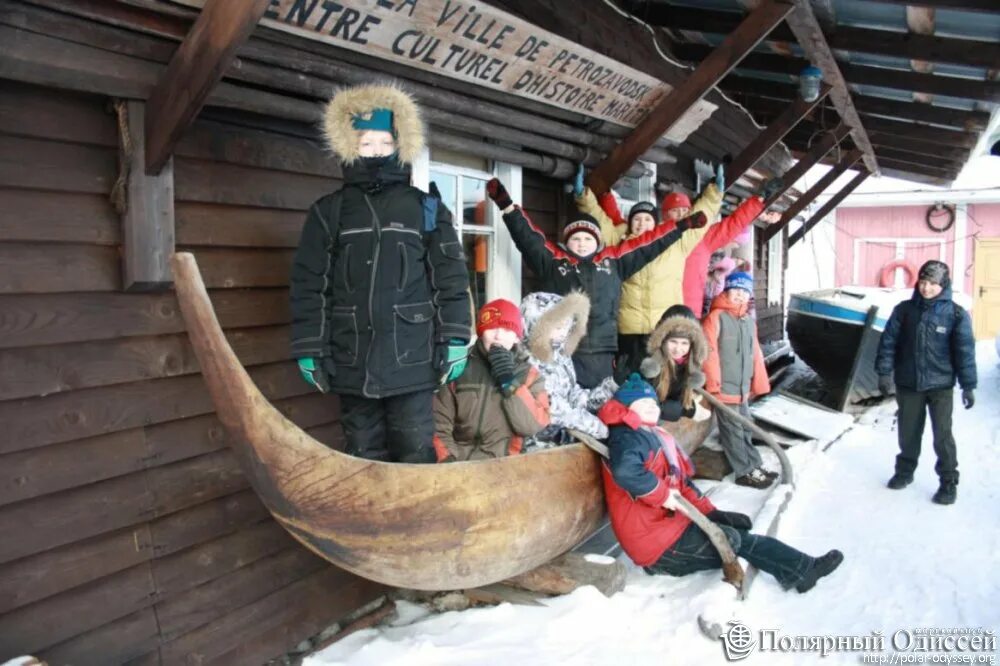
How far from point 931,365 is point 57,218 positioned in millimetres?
4719

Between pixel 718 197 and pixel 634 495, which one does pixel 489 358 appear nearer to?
pixel 634 495

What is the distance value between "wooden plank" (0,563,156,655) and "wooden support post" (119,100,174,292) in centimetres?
101

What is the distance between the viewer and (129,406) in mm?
2484

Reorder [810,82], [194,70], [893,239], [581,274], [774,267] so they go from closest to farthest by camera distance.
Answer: [194,70] < [581,274] < [810,82] < [774,267] < [893,239]

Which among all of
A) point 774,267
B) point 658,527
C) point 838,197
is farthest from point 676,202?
point 774,267

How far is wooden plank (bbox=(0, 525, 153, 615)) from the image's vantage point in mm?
2172

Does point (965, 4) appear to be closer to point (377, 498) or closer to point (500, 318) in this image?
point (500, 318)

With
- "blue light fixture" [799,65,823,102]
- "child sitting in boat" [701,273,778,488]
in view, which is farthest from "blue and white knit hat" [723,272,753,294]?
"blue light fixture" [799,65,823,102]

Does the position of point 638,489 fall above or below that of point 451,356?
below

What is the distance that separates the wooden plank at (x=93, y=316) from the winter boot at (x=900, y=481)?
4.17 meters

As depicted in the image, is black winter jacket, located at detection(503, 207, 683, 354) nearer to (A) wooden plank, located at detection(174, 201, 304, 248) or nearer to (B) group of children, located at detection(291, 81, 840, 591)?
(B) group of children, located at detection(291, 81, 840, 591)

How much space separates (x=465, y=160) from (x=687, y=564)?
247 cm

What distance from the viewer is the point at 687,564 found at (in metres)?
3.23

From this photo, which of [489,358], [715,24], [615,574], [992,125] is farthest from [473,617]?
[992,125]
